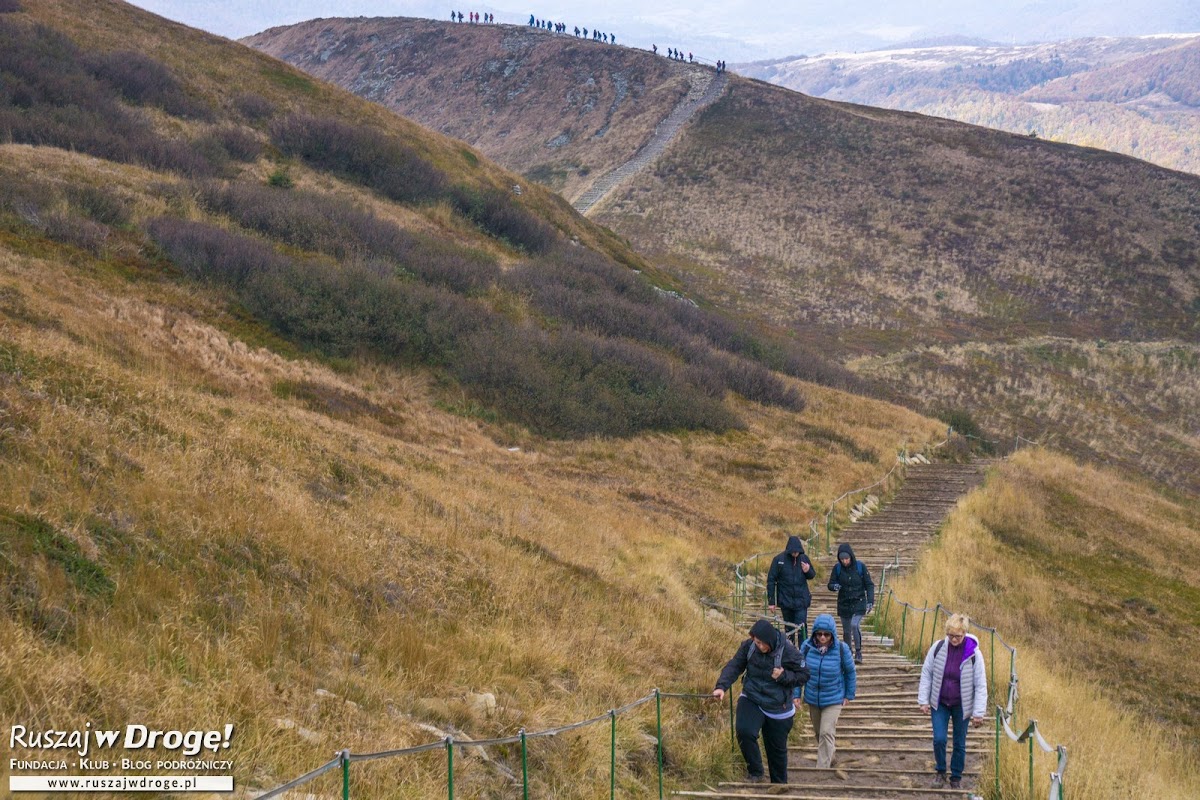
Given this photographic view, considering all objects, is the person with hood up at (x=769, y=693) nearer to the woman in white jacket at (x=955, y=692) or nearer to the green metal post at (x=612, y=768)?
the green metal post at (x=612, y=768)

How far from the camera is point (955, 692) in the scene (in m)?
7.87

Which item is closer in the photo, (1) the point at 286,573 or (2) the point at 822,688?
(1) the point at 286,573

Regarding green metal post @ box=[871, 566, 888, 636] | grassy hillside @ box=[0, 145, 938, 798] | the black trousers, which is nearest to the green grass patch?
grassy hillside @ box=[0, 145, 938, 798]

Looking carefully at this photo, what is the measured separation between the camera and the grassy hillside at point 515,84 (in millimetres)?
A: 89438

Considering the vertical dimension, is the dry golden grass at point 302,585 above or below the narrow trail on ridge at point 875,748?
above

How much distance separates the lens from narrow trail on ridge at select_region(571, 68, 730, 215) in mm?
79500

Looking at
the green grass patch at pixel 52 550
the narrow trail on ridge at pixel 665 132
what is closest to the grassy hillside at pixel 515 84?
the narrow trail on ridge at pixel 665 132

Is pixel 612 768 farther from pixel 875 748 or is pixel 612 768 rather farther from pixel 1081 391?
pixel 1081 391

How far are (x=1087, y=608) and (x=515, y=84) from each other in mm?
96658

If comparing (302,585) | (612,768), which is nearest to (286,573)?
(302,585)

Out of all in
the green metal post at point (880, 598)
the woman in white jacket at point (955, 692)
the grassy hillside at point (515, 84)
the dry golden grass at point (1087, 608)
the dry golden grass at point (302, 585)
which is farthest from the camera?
the grassy hillside at point (515, 84)

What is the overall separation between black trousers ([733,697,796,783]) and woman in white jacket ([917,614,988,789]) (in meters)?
1.42

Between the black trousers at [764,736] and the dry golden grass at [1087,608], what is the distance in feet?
6.62

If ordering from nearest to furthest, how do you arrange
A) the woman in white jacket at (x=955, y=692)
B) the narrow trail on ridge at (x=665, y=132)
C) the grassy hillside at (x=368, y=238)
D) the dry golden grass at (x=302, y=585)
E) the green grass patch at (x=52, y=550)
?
the dry golden grass at (x=302, y=585)
the green grass patch at (x=52, y=550)
the woman in white jacket at (x=955, y=692)
the grassy hillside at (x=368, y=238)
the narrow trail on ridge at (x=665, y=132)
